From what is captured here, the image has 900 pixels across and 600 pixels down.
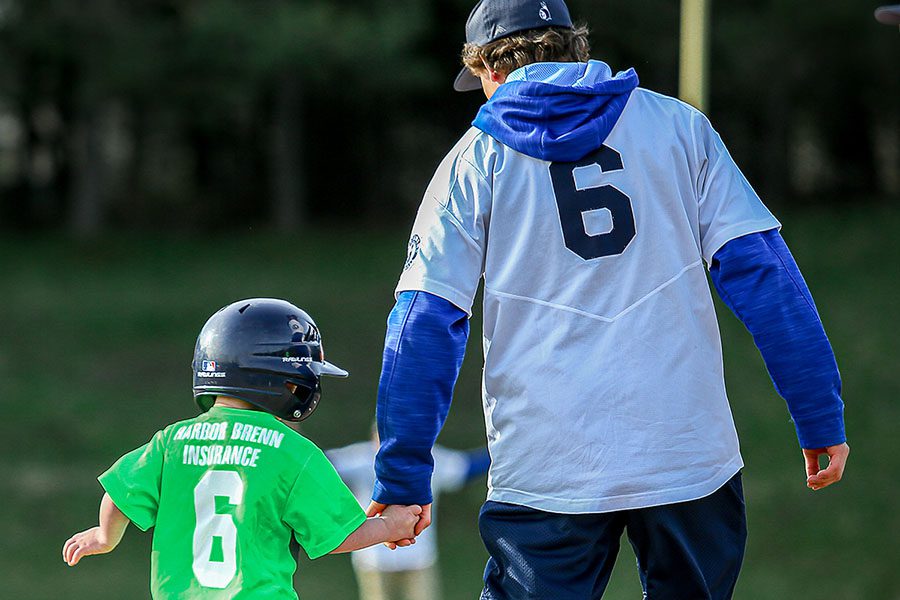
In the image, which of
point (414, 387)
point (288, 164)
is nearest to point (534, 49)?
point (414, 387)

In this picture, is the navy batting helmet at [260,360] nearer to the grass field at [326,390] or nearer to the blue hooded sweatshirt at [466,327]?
the blue hooded sweatshirt at [466,327]

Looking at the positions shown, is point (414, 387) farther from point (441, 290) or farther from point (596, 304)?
point (596, 304)

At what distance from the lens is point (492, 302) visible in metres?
2.70

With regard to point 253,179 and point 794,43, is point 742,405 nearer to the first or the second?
point 794,43

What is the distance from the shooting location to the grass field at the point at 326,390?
9.97 meters

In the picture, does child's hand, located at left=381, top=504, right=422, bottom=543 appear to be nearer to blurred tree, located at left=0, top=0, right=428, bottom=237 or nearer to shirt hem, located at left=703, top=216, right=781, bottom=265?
shirt hem, located at left=703, top=216, right=781, bottom=265

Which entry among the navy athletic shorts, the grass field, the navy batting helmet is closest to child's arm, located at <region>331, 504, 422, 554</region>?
the navy athletic shorts

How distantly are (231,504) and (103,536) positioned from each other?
0.36 m

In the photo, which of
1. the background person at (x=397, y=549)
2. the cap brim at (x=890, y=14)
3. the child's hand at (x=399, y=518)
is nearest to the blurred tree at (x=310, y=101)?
the background person at (x=397, y=549)

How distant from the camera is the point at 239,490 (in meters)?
2.59

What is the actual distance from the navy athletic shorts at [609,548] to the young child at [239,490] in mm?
209

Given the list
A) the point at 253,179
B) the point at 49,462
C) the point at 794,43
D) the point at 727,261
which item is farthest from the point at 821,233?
the point at 727,261

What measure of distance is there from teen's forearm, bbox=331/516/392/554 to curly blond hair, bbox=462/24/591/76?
39.7 inches

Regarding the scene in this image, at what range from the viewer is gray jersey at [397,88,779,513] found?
→ 263 centimetres
